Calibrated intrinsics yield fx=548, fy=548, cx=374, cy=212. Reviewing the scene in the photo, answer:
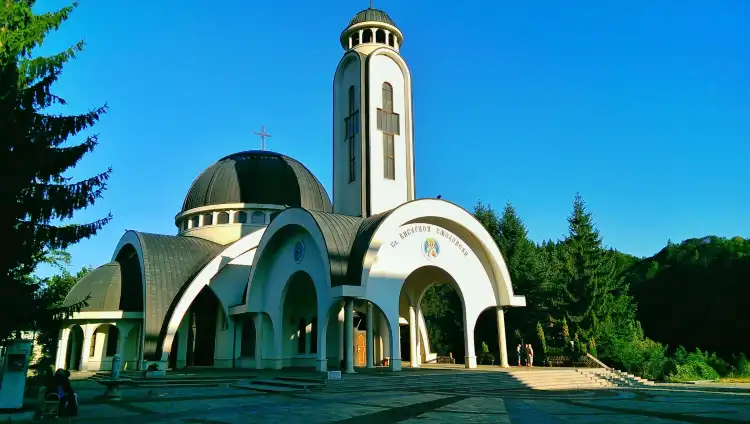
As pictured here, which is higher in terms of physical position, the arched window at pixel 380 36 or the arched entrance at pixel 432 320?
the arched window at pixel 380 36

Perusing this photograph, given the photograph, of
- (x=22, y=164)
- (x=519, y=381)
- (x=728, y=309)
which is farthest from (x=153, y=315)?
(x=728, y=309)

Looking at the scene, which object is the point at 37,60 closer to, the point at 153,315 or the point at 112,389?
the point at 112,389

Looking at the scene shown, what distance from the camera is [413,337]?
22078 mm

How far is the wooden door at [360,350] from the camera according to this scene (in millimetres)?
22703

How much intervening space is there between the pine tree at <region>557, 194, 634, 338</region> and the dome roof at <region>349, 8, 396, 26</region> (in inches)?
554

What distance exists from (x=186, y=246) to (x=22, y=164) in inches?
561

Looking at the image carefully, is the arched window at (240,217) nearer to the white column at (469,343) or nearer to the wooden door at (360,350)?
the wooden door at (360,350)

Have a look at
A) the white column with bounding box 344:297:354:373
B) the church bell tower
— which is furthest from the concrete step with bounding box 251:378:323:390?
the church bell tower

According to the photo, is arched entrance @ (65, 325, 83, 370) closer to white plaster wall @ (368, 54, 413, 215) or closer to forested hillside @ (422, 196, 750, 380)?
white plaster wall @ (368, 54, 413, 215)

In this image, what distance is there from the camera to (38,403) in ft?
32.1

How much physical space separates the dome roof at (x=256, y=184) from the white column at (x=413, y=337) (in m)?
8.05

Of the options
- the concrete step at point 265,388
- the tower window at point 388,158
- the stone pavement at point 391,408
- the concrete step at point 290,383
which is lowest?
the stone pavement at point 391,408

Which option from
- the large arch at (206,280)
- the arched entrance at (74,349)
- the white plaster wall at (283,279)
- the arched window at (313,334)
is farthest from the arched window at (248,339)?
the arched entrance at (74,349)

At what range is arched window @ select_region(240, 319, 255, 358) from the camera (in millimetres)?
23672
